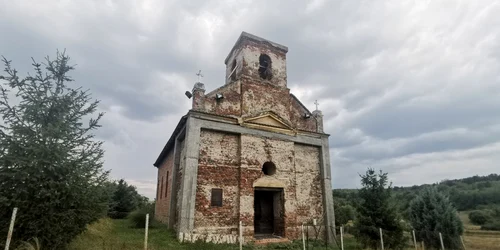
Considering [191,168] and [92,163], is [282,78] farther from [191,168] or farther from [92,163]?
[92,163]

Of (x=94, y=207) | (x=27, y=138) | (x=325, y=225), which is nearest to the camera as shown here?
(x=27, y=138)

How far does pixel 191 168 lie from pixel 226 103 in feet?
12.6

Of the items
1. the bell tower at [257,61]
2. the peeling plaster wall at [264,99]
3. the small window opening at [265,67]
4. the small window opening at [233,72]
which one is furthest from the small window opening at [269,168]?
the small window opening at [233,72]

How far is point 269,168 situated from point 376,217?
5.87 m

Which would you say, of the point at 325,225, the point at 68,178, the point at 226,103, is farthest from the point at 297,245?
the point at 68,178

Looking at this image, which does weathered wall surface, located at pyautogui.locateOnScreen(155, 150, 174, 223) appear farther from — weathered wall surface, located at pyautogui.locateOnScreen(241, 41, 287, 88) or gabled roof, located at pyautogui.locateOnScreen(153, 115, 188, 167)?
weathered wall surface, located at pyautogui.locateOnScreen(241, 41, 287, 88)

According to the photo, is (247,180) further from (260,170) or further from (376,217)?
(376,217)

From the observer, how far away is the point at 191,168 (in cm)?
1163

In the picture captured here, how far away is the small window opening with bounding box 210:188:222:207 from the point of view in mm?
11914

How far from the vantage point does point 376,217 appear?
1318 cm

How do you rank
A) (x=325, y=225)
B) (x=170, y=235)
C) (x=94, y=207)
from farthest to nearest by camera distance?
1. (x=325, y=225)
2. (x=170, y=235)
3. (x=94, y=207)

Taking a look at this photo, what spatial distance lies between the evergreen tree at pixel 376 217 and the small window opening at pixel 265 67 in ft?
25.4

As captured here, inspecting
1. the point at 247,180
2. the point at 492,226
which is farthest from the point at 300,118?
the point at 492,226

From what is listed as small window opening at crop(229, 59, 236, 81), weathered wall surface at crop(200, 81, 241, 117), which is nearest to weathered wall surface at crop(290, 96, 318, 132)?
weathered wall surface at crop(200, 81, 241, 117)
